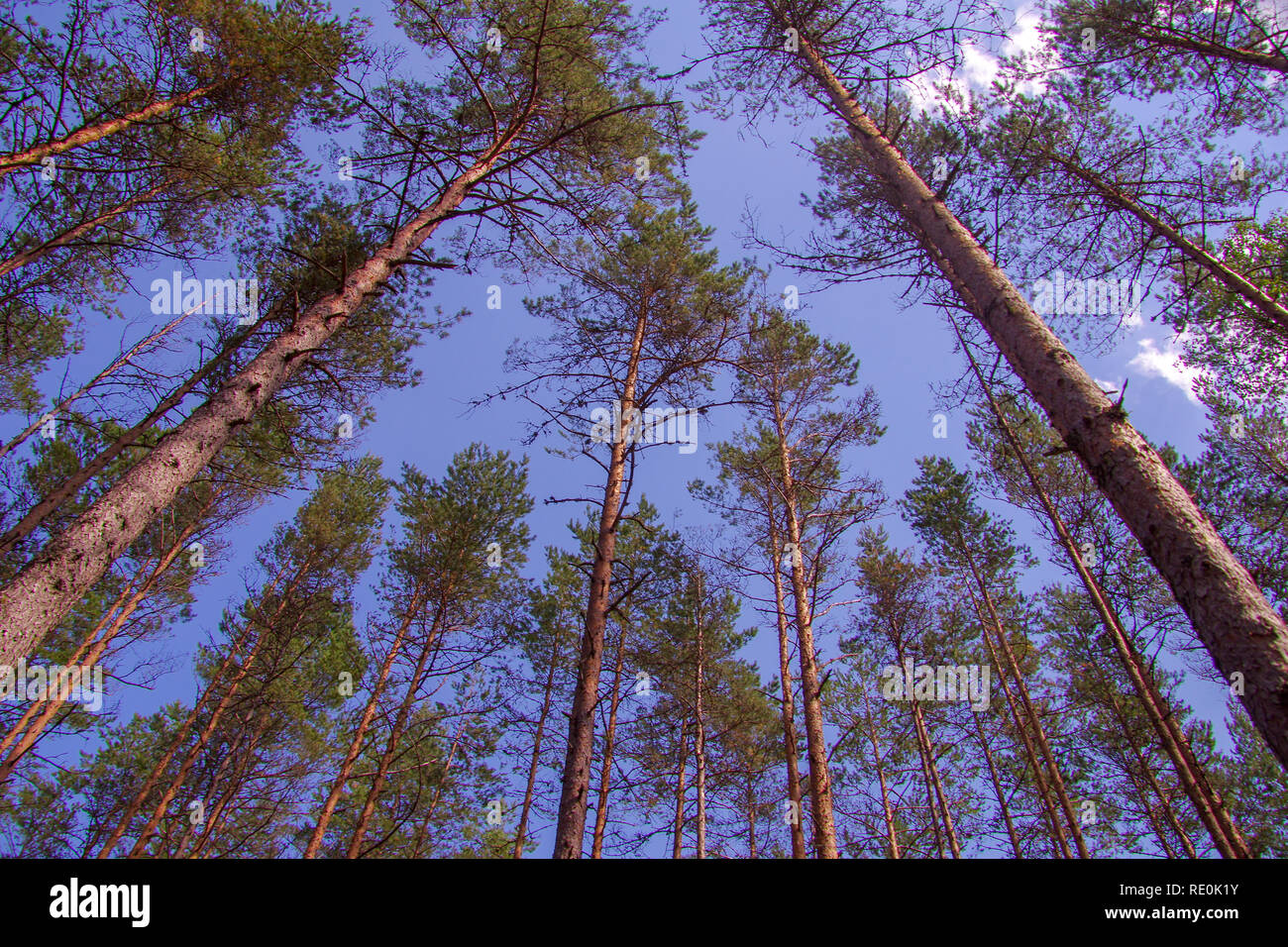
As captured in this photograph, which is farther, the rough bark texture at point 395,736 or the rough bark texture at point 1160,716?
the rough bark texture at point 395,736

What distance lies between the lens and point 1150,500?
310cm

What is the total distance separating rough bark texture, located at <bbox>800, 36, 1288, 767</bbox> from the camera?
245 centimetres

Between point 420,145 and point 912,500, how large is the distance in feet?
41.1

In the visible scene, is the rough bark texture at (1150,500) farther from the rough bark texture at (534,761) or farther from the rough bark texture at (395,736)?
the rough bark texture at (534,761)

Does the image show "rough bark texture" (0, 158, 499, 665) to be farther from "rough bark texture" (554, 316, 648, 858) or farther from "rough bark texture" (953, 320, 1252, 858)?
"rough bark texture" (953, 320, 1252, 858)

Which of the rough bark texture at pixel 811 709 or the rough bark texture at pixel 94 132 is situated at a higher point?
the rough bark texture at pixel 94 132

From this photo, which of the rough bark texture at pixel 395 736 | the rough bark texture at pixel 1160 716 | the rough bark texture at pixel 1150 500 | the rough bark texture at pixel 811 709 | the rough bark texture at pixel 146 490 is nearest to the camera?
the rough bark texture at pixel 1150 500

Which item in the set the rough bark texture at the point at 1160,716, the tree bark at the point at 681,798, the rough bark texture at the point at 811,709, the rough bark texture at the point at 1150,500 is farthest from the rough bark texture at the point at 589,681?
the tree bark at the point at 681,798

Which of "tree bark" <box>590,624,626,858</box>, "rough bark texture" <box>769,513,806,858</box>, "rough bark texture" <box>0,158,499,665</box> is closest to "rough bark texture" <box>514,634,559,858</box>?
"tree bark" <box>590,624,626,858</box>

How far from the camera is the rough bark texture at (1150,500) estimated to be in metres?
2.45

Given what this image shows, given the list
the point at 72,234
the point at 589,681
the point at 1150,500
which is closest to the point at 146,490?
the point at 589,681

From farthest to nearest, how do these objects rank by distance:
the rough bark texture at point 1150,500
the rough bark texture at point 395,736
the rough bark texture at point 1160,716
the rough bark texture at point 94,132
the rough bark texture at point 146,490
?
1. the rough bark texture at point 395,736
2. the rough bark texture at point 1160,716
3. the rough bark texture at point 94,132
4. the rough bark texture at point 146,490
5. the rough bark texture at point 1150,500

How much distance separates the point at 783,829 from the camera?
44.7ft
